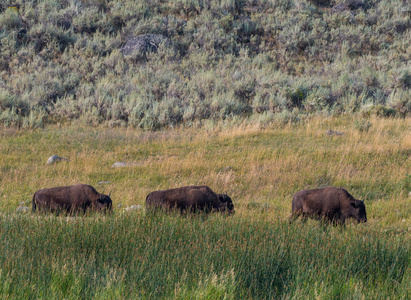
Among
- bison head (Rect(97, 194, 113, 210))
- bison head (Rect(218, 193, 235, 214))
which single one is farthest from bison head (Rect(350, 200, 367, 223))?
bison head (Rect(97, 194, 113, 210))

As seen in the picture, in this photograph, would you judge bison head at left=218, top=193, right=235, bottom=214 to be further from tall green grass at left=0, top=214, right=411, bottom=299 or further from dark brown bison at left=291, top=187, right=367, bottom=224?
dark brown bison at left=291, top=187, right=367, bottom=224

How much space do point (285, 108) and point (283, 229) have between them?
14.8m

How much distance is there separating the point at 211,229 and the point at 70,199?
352cm

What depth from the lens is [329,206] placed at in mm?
8672

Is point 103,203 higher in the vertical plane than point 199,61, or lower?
higher

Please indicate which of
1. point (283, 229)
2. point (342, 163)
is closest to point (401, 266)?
point (283, 229)

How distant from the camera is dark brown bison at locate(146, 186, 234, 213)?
28.6 ft

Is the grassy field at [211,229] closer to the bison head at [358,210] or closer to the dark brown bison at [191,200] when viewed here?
the bison head at [358,210]

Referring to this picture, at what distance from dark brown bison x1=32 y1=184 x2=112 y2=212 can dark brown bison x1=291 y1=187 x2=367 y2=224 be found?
3806 millimetres

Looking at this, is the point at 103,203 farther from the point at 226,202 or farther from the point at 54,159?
the point at 54,159

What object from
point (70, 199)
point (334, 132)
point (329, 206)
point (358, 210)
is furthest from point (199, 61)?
point (358, 210)

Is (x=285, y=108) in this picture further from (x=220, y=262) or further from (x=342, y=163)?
(x=220, y=262)

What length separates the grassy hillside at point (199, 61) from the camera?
20469 mm

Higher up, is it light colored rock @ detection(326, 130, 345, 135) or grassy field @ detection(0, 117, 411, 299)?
grassy field @ detection(0, 117, 411, 299)
